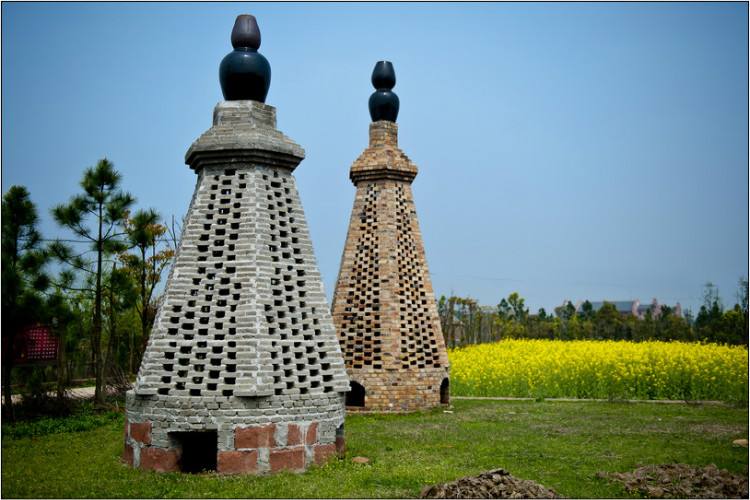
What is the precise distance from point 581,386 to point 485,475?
15.5m

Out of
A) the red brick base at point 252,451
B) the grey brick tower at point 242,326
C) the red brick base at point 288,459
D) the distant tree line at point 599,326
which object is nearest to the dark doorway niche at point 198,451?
the grey brick tower at point 242,326

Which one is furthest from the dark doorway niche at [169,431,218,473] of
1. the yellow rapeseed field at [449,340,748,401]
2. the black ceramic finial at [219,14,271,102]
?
the yellow rapeseed field at [449,340,748,401]

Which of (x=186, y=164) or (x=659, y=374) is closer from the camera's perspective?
(x=186, y=164)

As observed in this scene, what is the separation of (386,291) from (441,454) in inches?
277

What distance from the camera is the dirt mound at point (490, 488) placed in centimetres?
971

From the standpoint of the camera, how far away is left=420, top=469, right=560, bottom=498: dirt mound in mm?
9711

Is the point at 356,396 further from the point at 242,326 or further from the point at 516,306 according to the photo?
the point at 516,306

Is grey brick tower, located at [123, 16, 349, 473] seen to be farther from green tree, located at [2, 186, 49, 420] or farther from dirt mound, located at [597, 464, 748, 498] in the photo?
green tree, located at [2, 186, 49, 420]

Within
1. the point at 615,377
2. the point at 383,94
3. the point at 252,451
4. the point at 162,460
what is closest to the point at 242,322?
the point at 252,451

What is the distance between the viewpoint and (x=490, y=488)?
32.1ft

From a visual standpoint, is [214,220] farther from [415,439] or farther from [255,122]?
[415,439]

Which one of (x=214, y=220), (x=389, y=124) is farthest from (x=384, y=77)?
(x=214, y=220)

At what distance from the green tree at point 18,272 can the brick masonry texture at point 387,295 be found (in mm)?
7725

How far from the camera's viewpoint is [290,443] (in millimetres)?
11516
